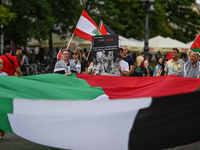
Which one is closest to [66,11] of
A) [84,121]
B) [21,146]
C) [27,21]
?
[27,21]

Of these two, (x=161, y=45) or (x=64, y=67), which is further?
(x=161, y=45)

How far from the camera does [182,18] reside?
5097 centimetres

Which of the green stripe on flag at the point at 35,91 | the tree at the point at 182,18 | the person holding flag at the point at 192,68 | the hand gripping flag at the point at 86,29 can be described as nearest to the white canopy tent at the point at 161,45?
the hand gripping flag at the point at 86,29

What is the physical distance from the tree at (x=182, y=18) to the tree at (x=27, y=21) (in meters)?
28.0

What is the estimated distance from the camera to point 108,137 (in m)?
5.17

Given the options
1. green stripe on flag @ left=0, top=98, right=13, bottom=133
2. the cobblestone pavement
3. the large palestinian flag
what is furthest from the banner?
green stripe on flag @ left=0, top=98, right=13, bottom=133

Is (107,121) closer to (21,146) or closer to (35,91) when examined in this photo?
(35,91)

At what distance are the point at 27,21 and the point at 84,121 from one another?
18.1m

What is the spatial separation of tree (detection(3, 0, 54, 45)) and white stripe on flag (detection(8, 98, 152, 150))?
55.2 feet

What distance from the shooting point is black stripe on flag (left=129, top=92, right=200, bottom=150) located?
5.27 metres

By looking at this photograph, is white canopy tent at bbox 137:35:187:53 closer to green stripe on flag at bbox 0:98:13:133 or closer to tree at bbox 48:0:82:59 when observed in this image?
tree at bbox 48:0:82:59

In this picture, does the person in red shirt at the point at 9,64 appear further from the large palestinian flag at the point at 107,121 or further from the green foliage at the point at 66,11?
the green foliage at the point at 66,11

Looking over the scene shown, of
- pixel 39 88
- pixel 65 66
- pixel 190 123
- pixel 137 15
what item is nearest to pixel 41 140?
pixel 39 88

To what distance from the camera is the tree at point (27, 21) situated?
71.1 ft
